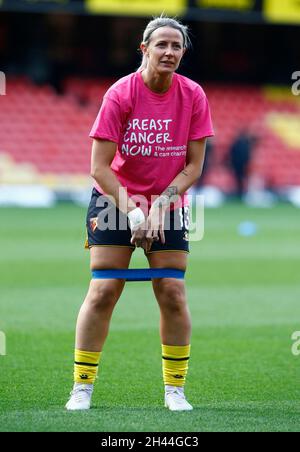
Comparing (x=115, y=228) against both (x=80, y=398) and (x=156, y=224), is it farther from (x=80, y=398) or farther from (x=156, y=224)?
(x=80, y=398)

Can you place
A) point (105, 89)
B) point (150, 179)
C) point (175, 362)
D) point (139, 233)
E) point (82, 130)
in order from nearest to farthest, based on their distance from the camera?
1. point (139, 233)
2. point (150, 179)
3. point (175, 362)
4. point (82, 130)
5. point (105, 89)

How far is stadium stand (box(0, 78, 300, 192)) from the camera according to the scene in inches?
1101

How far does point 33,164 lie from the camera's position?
27.8m

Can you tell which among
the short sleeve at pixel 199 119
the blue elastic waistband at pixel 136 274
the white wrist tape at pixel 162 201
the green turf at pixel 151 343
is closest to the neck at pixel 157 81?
the short sleeve at pixel 199 119

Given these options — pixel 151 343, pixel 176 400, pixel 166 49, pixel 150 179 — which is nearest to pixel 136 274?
pixel 150 179

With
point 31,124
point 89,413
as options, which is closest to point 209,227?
point 31,124

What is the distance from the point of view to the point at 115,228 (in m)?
6.11

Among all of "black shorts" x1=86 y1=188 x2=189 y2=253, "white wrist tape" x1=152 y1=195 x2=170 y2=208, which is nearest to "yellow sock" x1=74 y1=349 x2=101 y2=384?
"black shorts" x1=86 y1=188 x2=189 y2=253

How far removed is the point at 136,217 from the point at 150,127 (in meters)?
0.56

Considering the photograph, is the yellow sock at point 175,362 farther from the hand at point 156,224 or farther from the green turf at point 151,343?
the hand at point 156,224

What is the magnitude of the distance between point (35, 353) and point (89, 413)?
238 cm

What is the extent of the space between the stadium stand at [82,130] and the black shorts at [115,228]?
2071 centimetres

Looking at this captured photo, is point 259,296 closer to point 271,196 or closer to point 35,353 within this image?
point 35,353

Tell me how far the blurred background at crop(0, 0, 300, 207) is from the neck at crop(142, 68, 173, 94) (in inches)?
779
